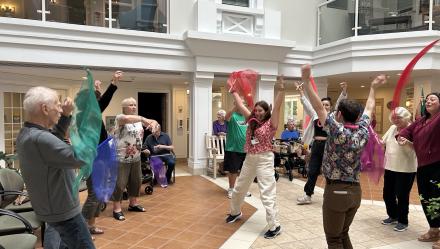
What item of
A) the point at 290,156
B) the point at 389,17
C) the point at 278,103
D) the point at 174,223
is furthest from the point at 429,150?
the point at 389,17

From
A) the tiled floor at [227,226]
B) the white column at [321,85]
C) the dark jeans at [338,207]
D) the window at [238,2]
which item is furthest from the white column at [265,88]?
the dark jeans at [338,207]

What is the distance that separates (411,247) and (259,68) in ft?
17.4

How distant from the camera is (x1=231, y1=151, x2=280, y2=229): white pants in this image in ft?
11.9

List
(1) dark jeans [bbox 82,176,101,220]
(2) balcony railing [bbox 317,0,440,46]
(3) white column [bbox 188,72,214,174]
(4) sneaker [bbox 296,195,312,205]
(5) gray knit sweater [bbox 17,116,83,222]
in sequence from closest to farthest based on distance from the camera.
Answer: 1. (5) gray knit sweater [bbox 17,116,83,222]
2. (1) dark jeans [bbox 82,176,101,220]
3. (4) sneaker [bbox 296,195,312,205]
4. (2) balcony railing [bbox 317,0,440,46]
5. (3) white column [bbox 188,72,214,174]

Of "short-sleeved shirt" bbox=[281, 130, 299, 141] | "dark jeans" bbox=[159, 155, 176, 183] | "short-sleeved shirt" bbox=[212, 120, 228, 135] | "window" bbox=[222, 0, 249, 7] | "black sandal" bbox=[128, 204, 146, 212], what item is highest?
"window" bbox=[222, 0, 249, 7]

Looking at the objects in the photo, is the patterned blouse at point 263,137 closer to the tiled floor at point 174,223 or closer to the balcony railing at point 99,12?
the tiled floor at point 174,223

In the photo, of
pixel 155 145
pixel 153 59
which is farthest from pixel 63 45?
pixel 155 145

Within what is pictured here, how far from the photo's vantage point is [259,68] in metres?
7.86

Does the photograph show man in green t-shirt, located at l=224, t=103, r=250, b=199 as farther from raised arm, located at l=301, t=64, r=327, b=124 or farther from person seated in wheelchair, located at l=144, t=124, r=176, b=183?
raised arm, located at l=301, t=64, r=327, b=124

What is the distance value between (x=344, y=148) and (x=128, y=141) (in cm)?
264

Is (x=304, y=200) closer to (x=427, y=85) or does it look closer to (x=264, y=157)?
(x=264, y=157)

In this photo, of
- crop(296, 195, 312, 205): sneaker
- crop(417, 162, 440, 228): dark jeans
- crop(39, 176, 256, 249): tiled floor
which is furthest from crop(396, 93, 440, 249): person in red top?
crop(39, 176, 256, 249): tiled floor

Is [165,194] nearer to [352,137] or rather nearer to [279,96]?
[279,96]

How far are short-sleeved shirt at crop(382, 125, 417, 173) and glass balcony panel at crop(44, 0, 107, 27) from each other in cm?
587
